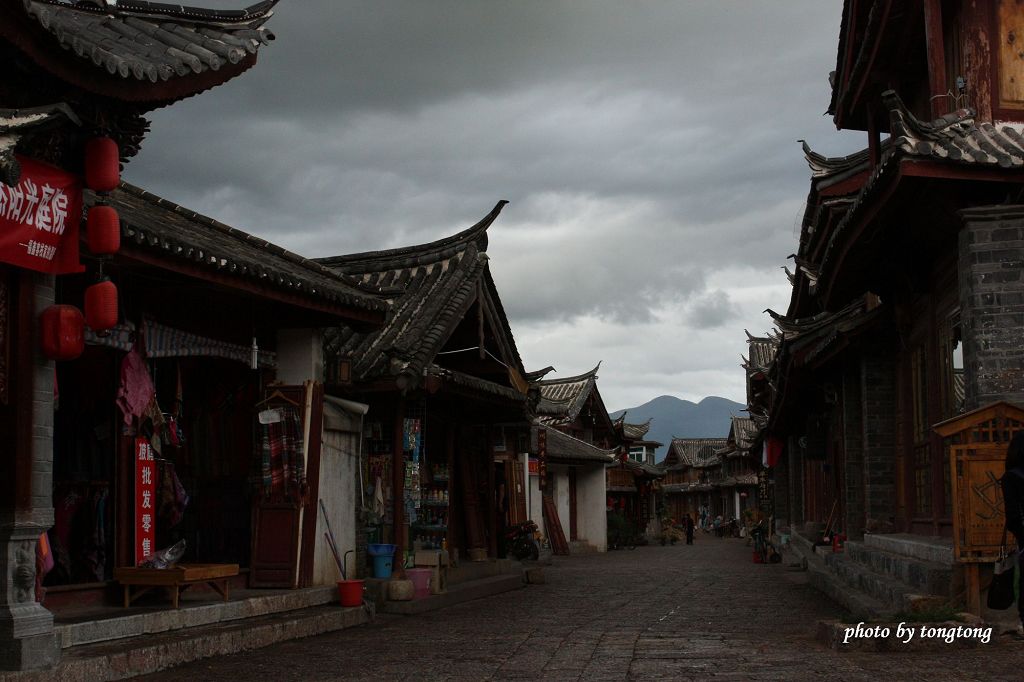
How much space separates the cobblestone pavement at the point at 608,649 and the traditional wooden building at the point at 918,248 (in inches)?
82.0

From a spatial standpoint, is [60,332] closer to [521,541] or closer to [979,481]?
[979,481]

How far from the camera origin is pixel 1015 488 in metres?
8.48

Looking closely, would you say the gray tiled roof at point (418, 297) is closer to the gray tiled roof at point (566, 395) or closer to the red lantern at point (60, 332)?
the red lantern at point (60, 332)

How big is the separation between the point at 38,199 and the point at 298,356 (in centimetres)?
576

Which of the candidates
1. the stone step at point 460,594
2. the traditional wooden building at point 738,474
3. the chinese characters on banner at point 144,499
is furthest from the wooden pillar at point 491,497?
the traditional wooden building at point 738,474

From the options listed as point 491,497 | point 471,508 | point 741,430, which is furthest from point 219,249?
point 741,430

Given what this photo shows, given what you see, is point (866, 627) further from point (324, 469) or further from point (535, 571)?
point (535, 571)

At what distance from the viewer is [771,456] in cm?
3447

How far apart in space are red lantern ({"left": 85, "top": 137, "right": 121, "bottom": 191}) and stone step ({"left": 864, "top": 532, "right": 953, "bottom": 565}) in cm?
821

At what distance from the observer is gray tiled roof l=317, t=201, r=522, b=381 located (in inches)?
609

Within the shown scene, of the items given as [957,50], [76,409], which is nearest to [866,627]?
[957,50]

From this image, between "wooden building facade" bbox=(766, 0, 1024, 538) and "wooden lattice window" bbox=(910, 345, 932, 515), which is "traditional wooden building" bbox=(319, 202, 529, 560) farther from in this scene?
"wooden lattice window" bbox=(910, 345, 932, 515)

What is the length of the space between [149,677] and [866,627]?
5883mm

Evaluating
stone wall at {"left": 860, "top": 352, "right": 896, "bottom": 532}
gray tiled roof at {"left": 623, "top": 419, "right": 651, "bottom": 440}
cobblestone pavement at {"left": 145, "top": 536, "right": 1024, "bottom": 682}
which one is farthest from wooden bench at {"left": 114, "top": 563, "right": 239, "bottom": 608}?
gray tiled roof at {"left": 623, "top": 419, "right": 651, "bottom": 440}
